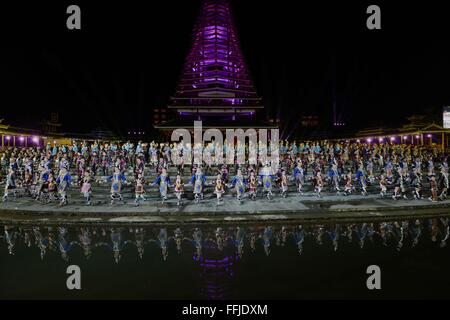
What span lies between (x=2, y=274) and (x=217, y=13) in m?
48.3

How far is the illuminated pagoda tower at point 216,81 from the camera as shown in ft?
139

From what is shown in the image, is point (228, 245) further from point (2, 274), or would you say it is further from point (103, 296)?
point (2, 274)

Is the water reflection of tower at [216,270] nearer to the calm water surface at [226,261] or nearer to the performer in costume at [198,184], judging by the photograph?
the calm water surface at [226,261]

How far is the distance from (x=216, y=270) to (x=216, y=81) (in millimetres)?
39516

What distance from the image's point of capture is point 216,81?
44.4 m

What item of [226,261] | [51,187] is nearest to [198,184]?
[51,187]

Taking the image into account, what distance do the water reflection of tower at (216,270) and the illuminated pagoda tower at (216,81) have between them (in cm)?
3029

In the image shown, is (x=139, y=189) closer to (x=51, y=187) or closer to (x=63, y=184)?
(x=63, y=184)

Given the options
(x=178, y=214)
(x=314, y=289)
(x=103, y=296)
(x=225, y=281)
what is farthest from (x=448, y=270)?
(x=178, y=214)

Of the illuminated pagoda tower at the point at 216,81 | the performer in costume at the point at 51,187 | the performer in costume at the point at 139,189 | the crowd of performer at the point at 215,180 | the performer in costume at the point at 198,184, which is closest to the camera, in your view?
the performer in costume at the point at 139,189

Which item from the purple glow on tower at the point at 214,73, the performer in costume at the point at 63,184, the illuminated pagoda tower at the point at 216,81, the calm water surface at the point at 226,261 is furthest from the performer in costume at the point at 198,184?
the purple glow on tower at the point at 214,73

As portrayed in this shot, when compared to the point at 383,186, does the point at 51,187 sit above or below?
above

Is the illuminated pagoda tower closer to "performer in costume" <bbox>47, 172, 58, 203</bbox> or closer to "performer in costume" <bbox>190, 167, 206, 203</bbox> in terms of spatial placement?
"performer in costume" <bbox>190, 167, 206, 203</bbox>

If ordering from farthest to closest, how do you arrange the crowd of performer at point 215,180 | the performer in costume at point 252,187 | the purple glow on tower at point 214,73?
the purple glow on tower at point 214,73
the performer in costume at point 252,187
the crowd of performer at point 215,180
